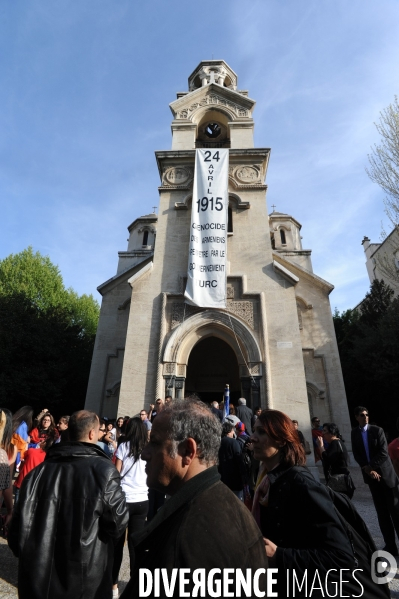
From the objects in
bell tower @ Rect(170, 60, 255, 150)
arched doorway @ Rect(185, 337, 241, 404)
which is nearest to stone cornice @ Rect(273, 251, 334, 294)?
arched doorway @ Rect(185, 337, 241, 404)

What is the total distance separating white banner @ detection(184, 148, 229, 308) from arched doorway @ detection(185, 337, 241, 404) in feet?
17.5

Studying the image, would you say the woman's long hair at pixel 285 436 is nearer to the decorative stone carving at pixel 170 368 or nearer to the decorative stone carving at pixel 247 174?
the decorative stone carving at pixel 170 368

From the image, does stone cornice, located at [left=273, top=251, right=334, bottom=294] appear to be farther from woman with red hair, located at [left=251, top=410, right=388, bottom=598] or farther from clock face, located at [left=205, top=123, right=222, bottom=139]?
woman with red hair, located at [left=251, top=410, right=388, bottom=598]

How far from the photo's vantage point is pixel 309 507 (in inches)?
68.3

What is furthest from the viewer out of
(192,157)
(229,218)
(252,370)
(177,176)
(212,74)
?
(212,74)

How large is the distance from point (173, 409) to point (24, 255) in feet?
98.9

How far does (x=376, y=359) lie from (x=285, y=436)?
17274mm

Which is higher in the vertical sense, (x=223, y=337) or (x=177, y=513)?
(x=223, y=337)

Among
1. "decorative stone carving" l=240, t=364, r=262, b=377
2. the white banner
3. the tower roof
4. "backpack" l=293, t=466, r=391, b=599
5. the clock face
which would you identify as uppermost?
the tower roof

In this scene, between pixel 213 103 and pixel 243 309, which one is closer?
pixel 243 309

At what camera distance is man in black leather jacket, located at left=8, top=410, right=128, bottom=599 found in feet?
6.79

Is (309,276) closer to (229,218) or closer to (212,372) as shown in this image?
(229,218)

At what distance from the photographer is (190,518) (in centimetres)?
113

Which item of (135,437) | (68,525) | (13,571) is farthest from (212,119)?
(68,525)
